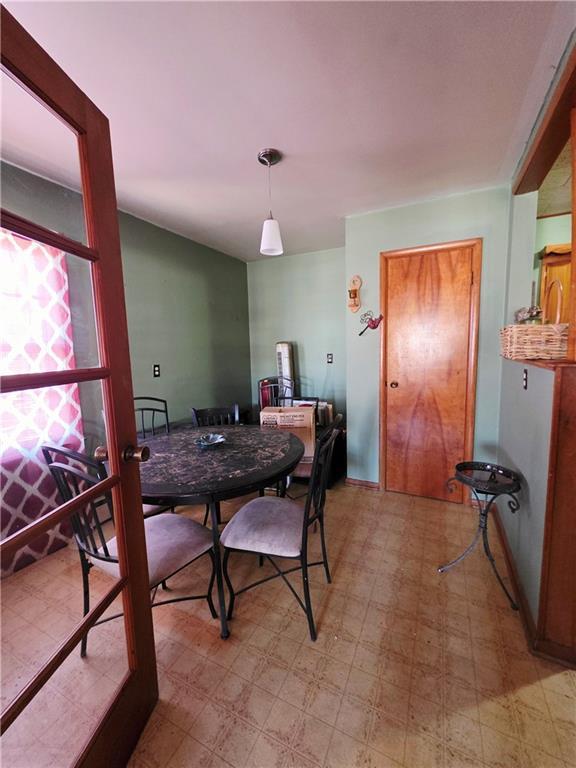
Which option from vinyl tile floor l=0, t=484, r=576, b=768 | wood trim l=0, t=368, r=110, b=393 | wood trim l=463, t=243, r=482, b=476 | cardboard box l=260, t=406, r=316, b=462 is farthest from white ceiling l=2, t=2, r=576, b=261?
cardboard box l=260, t=406, r=316, b=462

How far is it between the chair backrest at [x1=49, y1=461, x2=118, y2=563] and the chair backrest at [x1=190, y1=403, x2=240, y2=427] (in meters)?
1.41

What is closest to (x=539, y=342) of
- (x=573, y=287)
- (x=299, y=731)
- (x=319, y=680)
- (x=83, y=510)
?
(x=573, y=287)

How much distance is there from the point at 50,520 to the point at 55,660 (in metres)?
0.37

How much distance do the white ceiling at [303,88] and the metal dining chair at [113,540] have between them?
0.95m

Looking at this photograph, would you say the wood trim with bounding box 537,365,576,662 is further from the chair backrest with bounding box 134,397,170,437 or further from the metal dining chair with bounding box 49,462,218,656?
the chair backrest with bounding box 134,397,170,437

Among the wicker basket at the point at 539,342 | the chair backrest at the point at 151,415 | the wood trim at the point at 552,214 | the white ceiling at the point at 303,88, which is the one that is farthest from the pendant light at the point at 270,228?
the wood trim at the point at 552,214

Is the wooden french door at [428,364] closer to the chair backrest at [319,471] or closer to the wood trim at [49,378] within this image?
the chair backrest at [319,471]

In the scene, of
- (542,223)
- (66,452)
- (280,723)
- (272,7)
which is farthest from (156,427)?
(542,223)

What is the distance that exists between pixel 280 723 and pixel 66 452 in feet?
3.93

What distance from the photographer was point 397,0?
3.42ft

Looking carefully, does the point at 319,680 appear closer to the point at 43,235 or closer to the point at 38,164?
the point at 43,235

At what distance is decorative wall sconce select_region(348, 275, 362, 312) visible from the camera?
2.74 meters

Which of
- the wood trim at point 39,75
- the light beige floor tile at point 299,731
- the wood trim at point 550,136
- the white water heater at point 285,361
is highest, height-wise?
the wood trim at point 550,136

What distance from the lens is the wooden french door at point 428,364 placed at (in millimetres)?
2430
